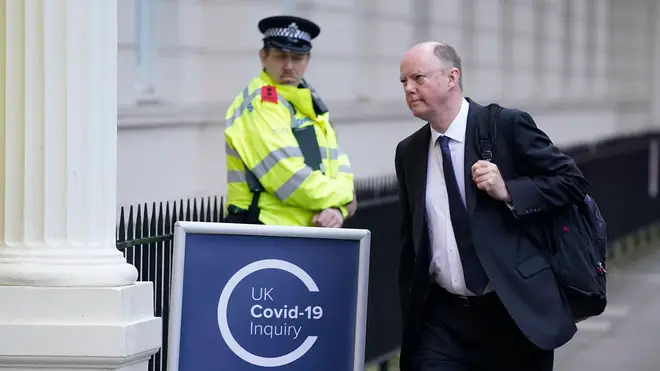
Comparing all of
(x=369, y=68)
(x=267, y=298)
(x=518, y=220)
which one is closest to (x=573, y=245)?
(x=518, y=220)

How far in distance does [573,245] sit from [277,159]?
5.27ft

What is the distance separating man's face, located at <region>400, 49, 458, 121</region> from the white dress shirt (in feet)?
0.43

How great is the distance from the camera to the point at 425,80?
572 cm

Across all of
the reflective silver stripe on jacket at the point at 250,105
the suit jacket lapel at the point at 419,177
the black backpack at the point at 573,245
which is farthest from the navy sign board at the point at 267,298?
the reflective silver stripe on jacket at the point at 250,105

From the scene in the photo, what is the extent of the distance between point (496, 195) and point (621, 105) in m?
28.9

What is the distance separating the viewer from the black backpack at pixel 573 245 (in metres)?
5.70

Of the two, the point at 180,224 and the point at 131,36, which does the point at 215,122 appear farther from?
the point at 180,224

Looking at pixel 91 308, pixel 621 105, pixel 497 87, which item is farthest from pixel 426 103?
pixel 621 105

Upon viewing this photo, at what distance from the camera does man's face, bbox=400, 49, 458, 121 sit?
572 cm

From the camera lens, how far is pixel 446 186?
581 centimetres

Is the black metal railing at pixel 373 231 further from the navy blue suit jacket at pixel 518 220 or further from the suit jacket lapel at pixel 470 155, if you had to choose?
the suit jacket lapel at pixel 470 155

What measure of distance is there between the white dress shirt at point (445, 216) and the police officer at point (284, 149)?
109cm

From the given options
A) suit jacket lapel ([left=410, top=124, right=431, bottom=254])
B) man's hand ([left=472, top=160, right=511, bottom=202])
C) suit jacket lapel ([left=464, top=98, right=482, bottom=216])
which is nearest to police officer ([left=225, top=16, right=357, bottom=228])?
suit jacket lapel ([left=410, top=124, right=431, bottom=254])

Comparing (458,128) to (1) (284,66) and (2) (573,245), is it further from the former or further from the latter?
(1) (284,66)
